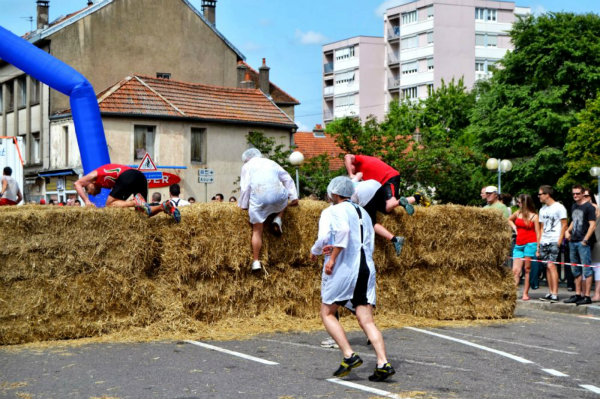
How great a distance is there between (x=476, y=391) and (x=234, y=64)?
45.2 m

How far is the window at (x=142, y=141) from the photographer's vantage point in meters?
41.8

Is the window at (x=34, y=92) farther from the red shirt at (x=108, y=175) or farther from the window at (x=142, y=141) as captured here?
the red shirt at (x=108, y=175)

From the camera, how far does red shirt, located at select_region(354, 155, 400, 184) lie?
1199 cm

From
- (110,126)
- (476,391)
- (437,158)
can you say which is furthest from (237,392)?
(437,158)

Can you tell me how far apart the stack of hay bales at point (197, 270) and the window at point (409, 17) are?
83.0 meters

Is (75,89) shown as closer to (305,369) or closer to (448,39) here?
(305,369)

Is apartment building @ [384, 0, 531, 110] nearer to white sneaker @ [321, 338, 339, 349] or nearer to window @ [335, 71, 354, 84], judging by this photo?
window @ [335, 71, 354, 84]

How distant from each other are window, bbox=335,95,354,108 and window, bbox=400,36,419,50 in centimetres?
1110

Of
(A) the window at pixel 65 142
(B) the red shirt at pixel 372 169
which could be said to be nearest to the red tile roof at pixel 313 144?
(A) the window at pixel 65 142

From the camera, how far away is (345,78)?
106 m

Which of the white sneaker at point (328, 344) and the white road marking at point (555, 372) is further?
the white sneaker at point (328, 344)

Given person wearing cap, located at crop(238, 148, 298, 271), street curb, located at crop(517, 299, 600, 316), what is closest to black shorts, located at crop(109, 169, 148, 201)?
person wearing cap, located at crop(238, 148, 298, 271)

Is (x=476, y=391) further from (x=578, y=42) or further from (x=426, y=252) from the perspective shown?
(x=578, y=42)

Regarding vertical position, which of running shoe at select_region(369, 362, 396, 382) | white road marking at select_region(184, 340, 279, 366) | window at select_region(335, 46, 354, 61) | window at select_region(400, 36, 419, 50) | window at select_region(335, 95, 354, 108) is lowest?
white road marking at select_region(184, 340, 279, 366)
